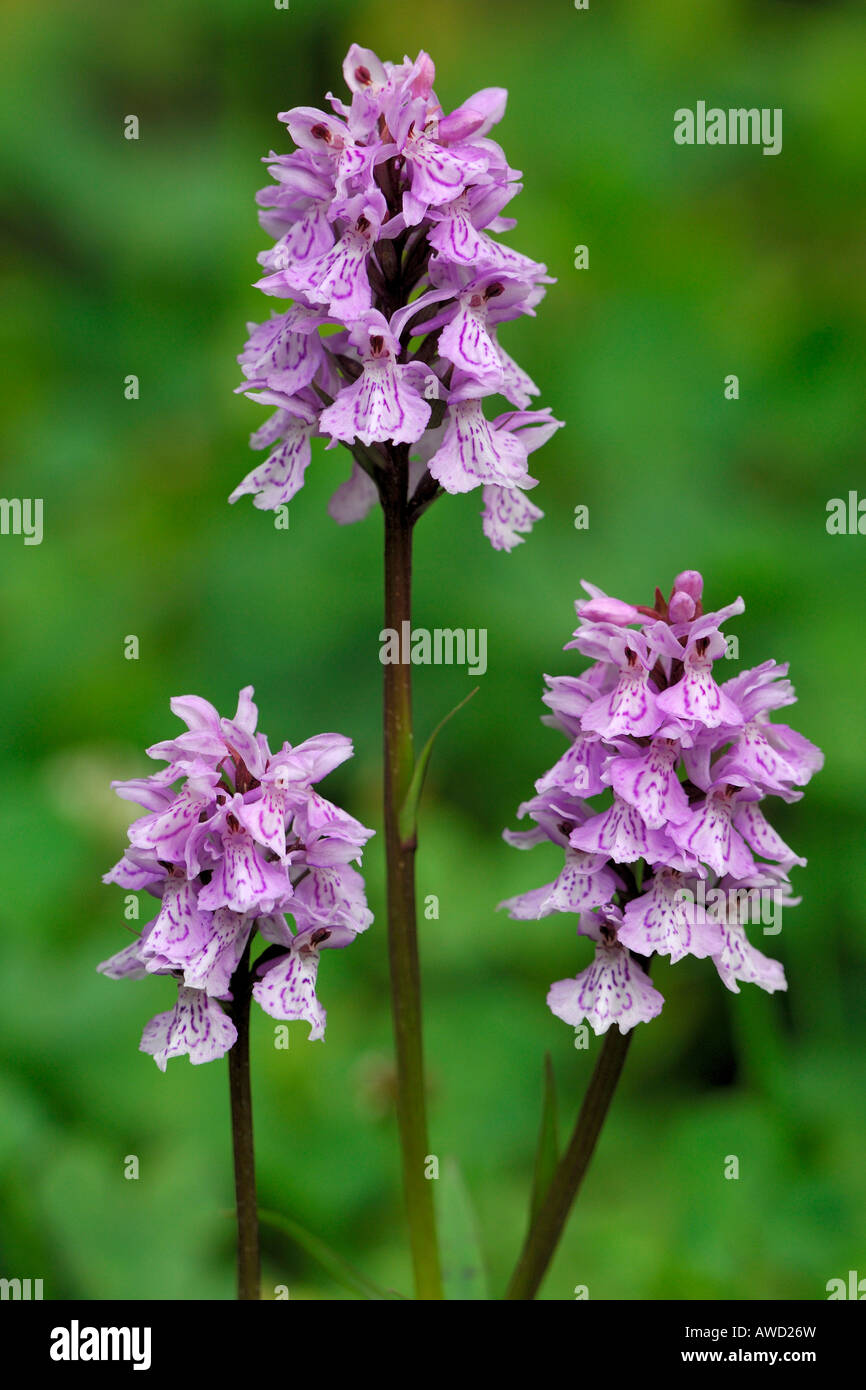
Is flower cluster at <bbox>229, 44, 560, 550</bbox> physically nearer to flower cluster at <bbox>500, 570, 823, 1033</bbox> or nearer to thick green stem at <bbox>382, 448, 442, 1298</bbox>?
thick green stem at <bbox>382, 448, 442, 1298</bbox>

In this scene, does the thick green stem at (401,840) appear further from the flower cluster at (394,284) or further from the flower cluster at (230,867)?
the flower cluster at (230,867)

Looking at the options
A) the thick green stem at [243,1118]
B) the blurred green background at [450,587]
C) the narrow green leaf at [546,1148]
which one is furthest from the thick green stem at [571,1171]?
the blurred green background at [450,587]

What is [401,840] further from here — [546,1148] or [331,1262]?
[331,1262]

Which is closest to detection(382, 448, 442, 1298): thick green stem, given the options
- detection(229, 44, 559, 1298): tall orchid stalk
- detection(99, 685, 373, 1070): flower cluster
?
detection(229, 44, 559, 1298): tall orchid stalk

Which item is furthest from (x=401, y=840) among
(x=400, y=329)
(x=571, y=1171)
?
(x=400, y=329)

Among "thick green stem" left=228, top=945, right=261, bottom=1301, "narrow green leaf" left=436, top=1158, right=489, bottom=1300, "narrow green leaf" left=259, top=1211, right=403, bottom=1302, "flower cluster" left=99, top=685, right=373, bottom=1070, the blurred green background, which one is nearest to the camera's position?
"flower cluster" left=99, top=685, right=373, bottom=1070

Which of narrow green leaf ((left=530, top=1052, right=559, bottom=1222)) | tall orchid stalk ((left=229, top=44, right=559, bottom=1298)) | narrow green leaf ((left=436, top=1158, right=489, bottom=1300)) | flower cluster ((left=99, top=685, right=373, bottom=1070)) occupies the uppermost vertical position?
tall orchid stalk ((left=229, top=44, right=559, bottom=1298))

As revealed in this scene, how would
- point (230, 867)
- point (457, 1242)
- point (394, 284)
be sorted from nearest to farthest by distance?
point (230, 867) < point (394, 284) < point (457, 1242)
